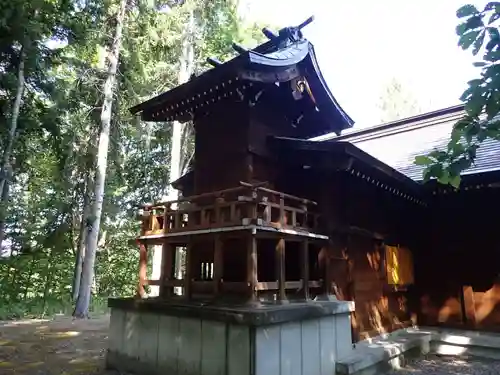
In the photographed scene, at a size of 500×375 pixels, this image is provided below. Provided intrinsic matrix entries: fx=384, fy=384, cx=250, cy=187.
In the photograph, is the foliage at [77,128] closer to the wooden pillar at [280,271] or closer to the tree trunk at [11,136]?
the tree trunk at [11,136]

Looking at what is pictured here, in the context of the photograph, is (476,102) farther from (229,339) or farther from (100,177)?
Result: (100,177)

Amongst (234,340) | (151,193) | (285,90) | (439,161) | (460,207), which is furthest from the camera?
(151,193)

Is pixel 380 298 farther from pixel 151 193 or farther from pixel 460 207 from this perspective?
pixel 151 193

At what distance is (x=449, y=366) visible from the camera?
6340 mm

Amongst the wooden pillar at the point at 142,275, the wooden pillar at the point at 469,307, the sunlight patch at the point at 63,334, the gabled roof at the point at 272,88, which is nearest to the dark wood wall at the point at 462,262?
the wooden pillar at the point at 469,307

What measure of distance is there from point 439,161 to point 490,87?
452 mm

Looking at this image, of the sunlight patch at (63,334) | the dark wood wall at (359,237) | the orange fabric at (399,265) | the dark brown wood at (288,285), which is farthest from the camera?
the sunlight patch at (63,334)

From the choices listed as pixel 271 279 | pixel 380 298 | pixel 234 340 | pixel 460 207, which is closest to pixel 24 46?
pixel 271 279

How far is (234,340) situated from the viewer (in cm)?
443

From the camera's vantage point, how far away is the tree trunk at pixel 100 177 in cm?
1114

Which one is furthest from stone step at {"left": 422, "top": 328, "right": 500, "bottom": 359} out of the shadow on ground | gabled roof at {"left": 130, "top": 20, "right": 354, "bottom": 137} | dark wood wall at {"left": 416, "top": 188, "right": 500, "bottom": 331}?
the shadow on ground

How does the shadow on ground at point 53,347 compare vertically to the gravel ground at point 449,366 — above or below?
above

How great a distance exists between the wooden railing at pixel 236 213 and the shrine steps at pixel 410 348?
1.99 meters

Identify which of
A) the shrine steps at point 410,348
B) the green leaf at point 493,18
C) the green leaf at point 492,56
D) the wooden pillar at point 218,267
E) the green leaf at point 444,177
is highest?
the green leaf at point 493,18
